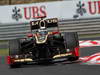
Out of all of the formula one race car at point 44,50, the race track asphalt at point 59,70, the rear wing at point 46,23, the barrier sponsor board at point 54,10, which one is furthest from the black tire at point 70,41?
the barrier sponsor board at point 54,10

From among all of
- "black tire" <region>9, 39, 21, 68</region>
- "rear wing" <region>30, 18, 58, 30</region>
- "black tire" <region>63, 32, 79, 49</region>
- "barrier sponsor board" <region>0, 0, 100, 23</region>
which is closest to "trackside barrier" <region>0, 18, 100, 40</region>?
"barrier sponsor board" <region>0, 0, 100, 23</region>

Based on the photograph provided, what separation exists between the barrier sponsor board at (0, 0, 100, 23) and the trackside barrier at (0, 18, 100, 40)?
372 mm

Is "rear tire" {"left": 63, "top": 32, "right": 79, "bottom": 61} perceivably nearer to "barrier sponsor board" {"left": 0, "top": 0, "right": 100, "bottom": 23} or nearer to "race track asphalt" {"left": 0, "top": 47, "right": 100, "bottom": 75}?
"race track asphalt" {"left": 0, "top": 47, "right": 100, "bottom": 75}

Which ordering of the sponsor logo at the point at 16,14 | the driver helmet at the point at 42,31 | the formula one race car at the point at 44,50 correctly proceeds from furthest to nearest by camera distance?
the sponsor logo at the point at 16,14 → the driver helmet at the point at 42,31 → the formula one race car at the point at 44,50

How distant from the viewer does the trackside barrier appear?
59.8 ft

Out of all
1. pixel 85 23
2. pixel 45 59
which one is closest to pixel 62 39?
pixel 45 59

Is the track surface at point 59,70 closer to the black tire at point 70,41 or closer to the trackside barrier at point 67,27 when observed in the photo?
the black tire at point 70,41

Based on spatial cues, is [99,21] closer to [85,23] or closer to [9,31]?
[85,23]

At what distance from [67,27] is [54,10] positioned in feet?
3.77

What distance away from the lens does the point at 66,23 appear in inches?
728

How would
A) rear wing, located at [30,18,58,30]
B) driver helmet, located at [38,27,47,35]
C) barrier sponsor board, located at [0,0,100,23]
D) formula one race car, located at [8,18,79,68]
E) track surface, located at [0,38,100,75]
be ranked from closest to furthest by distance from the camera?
track surface, located at [0,38,100,75] < formula one race car, located at [8,18,79,68] < driver helmet, located at [38,27,47,35] < rear wing, located at [30,18,58,30] < barrier sponsor board, located at [0,0,100,23]

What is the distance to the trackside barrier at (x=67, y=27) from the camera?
18234 millimetres

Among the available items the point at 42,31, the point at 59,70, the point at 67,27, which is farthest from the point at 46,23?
the point at 67,27

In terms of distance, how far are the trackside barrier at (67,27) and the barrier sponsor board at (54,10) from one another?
372mm
